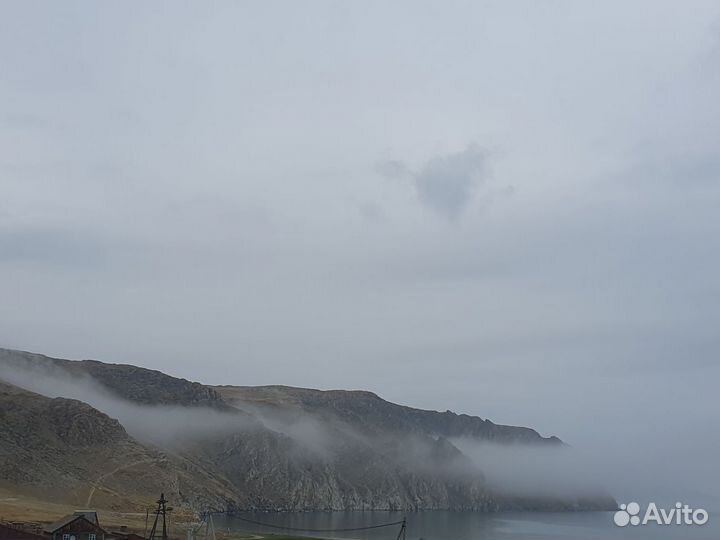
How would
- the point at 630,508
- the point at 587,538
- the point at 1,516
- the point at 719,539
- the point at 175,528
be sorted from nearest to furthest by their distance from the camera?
the point at 630,508 < the point at 1,516 < the point at 175,528 < the point at 719,539 < the point at 587,538

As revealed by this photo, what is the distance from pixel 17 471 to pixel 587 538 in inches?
5155

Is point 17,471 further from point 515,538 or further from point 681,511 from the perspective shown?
point 681,511

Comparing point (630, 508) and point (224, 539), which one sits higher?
point (630, 508)

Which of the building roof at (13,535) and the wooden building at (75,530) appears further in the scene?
the wooden building at (75,530)

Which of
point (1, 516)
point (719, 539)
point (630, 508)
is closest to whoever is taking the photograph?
point (630, 508)

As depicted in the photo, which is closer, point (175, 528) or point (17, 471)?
point (175, 528)

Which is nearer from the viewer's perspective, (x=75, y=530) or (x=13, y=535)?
(x=13, y=535)

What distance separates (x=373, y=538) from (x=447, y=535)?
30574mm

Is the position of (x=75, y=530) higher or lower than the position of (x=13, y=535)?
lower

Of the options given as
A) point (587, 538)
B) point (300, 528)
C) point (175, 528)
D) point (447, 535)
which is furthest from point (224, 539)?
point (587, 538)

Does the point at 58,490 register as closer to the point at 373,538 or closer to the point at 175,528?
the point at 175,528

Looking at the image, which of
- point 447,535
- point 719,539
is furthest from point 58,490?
point 719,539

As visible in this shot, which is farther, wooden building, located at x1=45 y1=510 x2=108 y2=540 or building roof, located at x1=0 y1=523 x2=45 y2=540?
wooden building, located at x1=45 y1=510 x2=108 y2=540

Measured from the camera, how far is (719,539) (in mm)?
182625
